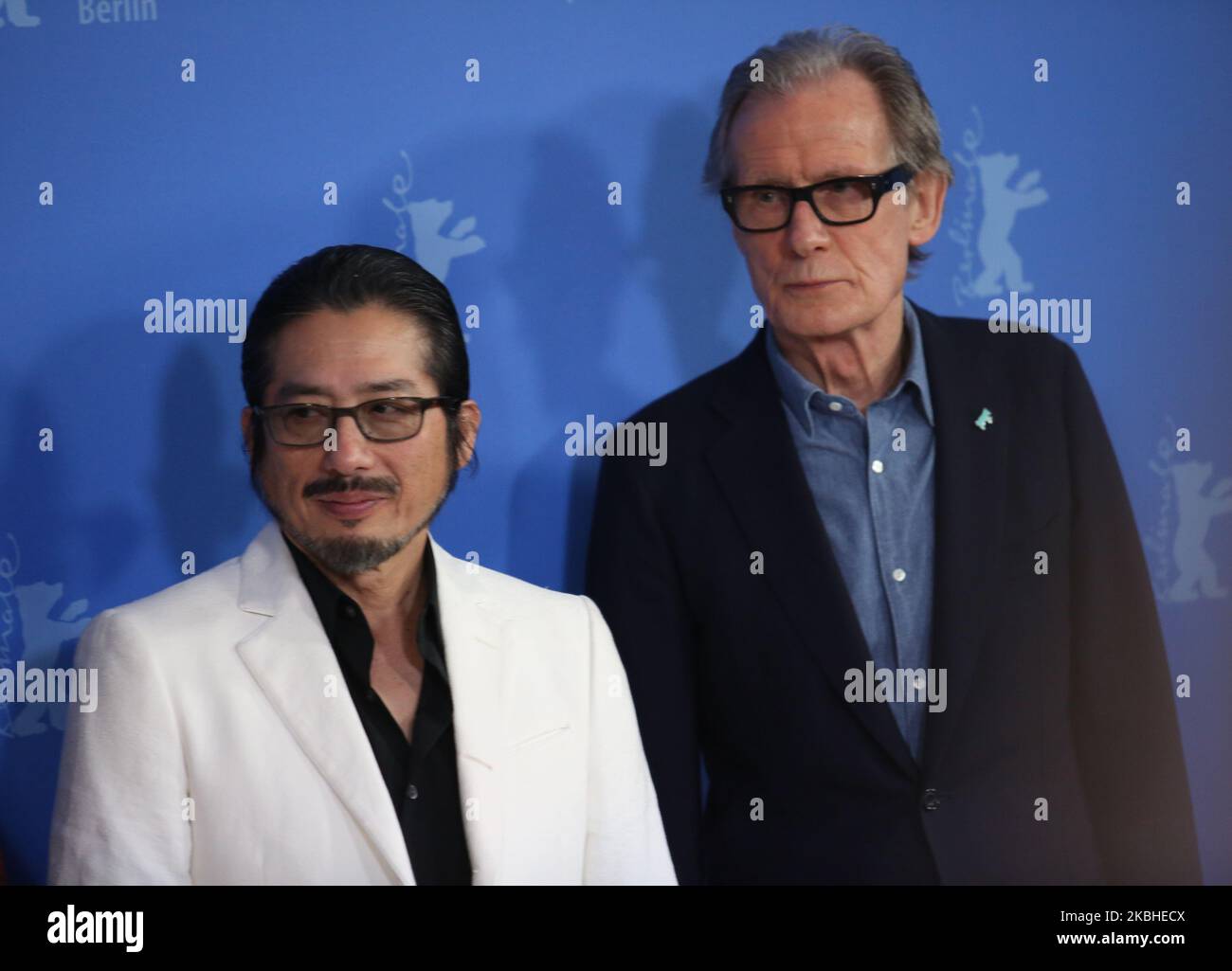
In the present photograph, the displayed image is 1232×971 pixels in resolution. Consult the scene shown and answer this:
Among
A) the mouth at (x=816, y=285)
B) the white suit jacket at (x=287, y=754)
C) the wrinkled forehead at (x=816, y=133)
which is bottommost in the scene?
the white suit jacket at (x=287, y=754)

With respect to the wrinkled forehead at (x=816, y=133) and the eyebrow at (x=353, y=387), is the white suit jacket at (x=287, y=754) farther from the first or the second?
the wrinkled forehead at (x=816, y=133)

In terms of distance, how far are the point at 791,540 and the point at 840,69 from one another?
764 millimetres

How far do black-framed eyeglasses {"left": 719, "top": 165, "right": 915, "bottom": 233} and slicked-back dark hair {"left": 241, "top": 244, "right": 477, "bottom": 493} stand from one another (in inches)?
20.4

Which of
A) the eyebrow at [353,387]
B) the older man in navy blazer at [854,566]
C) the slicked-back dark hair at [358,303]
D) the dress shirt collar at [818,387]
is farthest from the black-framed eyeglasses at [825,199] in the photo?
the eyebrow at [353,387]

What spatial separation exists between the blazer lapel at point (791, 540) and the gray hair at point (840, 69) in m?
0.40

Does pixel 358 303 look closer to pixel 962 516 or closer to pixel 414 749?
pixel 414 749

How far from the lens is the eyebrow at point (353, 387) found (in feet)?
6.72

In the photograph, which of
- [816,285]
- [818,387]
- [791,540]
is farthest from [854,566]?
[816,285]

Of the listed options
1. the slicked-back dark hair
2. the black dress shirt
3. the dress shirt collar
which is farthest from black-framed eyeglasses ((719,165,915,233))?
the black dress shirt

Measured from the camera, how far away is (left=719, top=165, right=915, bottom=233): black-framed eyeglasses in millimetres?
2203

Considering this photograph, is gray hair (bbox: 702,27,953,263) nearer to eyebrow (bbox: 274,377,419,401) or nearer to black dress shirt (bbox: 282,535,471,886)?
eyebrow (bbox: 274,377,419,401)

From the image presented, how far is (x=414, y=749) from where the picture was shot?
2.08 meters

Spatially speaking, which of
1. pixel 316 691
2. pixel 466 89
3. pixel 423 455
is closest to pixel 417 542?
pixel 423 455

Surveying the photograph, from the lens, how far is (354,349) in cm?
204
